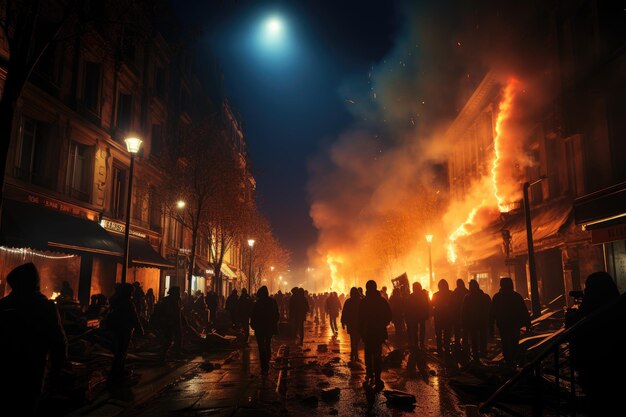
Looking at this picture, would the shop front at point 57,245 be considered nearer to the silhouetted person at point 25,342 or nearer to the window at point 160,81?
the silhouetted person at point 25,342

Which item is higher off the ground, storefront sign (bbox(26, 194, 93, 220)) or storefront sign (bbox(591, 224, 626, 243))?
storefront sign (bbox(26, 194, 93, 220))

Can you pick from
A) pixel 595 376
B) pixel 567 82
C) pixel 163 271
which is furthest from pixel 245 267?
pixel 595 376

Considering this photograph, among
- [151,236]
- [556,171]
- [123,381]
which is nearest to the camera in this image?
[123,381]

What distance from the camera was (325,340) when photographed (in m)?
18.9

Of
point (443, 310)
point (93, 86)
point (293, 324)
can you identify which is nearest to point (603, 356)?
point (443, 310)

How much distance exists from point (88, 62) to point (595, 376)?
21982 millimetres

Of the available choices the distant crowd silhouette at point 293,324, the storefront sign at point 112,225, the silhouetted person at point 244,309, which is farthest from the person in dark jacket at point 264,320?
the storefront sign at point 112,225

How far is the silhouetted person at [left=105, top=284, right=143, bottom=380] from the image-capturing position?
957cm

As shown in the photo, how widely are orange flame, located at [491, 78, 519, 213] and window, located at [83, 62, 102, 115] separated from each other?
21.7 meters

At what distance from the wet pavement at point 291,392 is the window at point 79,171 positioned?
34.6 feet

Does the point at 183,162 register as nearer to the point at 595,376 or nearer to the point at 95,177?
the point at 95,177

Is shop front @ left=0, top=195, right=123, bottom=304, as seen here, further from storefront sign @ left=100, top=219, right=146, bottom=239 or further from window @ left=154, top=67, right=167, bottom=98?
window @ left=154, top=67, right=167, bottom=98

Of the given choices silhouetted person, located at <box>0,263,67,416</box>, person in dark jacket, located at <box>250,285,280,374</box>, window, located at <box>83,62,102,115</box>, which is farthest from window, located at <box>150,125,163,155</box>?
silhouetted person, located at <box>0,263,67,416</box>

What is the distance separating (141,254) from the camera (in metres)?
22.9
